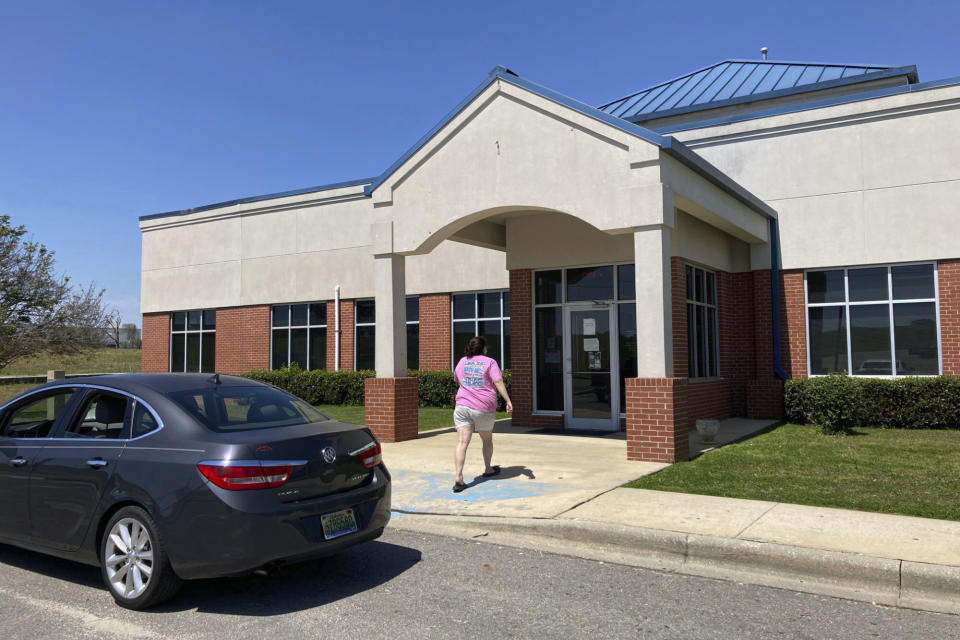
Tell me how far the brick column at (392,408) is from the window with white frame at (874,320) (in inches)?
315

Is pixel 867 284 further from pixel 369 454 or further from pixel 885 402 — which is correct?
pixel 369 454

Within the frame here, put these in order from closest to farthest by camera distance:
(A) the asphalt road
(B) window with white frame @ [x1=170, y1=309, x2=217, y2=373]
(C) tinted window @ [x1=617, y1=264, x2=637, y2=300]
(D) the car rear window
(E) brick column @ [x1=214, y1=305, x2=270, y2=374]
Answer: (A) the asphalt road → (D) the car rear window → (C) tinted window @ [x1=617, y1=264, x2=637, y2=300] → (E) brick column @ [x1=214, y1=305, x2=270, y2=374] → (B) window with white frame @ [x1=170, y1=309, x2=217, y2=373]

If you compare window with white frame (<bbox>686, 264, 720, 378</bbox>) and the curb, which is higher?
window with white frame (<bbox>686, 264, 720, 378</bbox>)

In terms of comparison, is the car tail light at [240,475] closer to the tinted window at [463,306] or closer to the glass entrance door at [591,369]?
the glass entrance door at [591,369]

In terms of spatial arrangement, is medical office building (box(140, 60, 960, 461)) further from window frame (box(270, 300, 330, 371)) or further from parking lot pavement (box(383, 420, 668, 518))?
window frame (box(270, 300, 330, 371))

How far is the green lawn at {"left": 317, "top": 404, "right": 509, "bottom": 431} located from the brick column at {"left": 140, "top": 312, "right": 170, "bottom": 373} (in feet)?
25.8

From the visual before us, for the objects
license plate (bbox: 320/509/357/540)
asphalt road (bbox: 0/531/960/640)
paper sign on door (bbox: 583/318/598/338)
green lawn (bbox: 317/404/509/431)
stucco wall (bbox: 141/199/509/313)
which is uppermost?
stucco wall (bbox: 141/199/509/313)

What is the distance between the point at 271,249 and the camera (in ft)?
72.7

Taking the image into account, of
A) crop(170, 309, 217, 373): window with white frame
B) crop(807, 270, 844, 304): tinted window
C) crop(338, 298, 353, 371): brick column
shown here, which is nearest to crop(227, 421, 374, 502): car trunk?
crop(807, 270, 844, 304): tinted window

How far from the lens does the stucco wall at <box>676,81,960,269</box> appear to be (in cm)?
1360

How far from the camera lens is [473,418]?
8.22 meters

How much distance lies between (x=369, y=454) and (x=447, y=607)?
4.16 ft

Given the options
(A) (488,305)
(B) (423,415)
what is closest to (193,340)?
(B) (423,415)

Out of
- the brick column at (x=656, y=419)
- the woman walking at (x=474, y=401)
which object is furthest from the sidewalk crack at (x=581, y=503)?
the brick column at (x=656, y=419)
